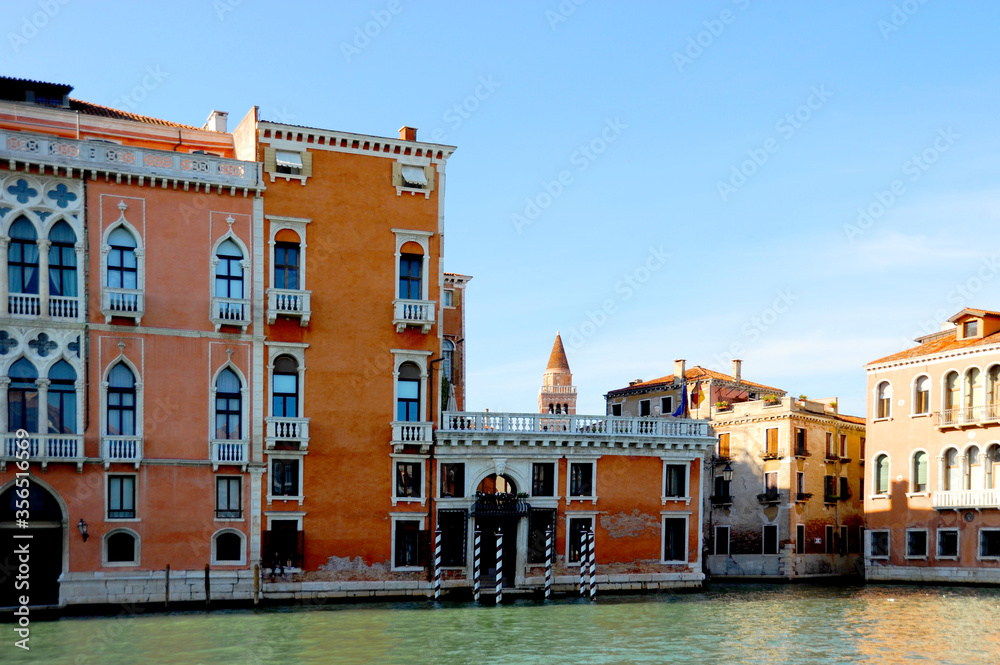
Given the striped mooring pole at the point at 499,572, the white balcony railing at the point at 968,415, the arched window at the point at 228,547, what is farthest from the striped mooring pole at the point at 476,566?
the white balcony railing at the point at 968,415

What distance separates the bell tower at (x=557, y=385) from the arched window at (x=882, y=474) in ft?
118

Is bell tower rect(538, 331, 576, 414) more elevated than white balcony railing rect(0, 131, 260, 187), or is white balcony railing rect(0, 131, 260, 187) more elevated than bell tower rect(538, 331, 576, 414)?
white balcony railing rect(0, 131, 260, 187)

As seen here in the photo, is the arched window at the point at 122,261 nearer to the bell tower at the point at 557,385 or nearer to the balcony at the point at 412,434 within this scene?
the balcony at the point at 412,434

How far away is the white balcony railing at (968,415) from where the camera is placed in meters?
38.1

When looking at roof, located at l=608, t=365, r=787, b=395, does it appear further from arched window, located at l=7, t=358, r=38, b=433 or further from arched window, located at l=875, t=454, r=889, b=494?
arched window, located at l=7, t=358, r=38, b=433

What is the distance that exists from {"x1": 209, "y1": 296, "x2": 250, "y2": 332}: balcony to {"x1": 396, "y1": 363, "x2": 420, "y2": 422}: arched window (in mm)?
4566

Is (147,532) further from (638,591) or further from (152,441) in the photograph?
(638,591)

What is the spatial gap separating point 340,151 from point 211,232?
4.23 metres

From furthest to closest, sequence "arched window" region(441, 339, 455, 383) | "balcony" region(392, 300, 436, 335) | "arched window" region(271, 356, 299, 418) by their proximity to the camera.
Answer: "arched window" region(441, 339, 455, 383)
"balcony" region(392, 300, 436, 335)
"arched window" region(271, 356, 299, 418)

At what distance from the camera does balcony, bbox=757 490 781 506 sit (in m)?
46.2

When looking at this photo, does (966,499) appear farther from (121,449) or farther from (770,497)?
(121,449)

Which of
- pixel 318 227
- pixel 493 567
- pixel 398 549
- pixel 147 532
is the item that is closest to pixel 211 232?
pixel 318 227

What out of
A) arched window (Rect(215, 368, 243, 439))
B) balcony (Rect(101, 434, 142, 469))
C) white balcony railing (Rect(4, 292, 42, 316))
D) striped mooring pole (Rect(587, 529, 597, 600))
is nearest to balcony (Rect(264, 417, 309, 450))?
arched window (Rect(215, 368, 243, 439))

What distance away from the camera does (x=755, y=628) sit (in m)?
→ 25.9
